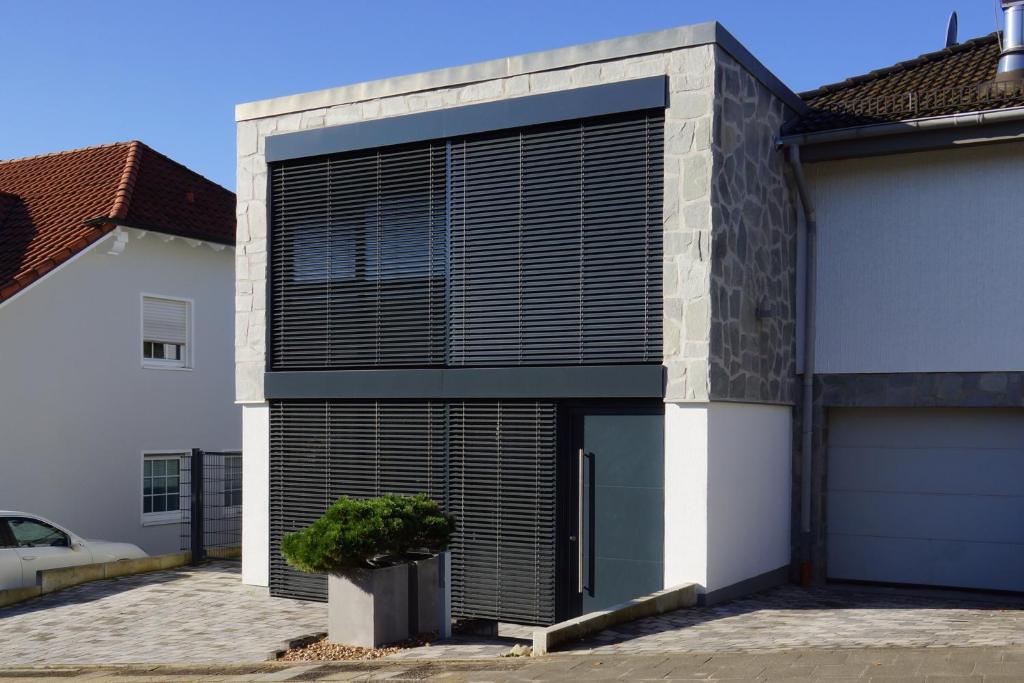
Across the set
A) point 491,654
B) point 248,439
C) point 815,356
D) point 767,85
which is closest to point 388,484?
point 248,439

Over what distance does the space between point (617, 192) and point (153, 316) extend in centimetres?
1094

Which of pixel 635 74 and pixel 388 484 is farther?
pixel 388 484

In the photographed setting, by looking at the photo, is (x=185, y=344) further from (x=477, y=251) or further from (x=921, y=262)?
(x=921, y=262)

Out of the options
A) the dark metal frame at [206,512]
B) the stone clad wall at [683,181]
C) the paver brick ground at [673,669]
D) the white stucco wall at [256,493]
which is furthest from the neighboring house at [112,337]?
the stone clad wall at [683,181]

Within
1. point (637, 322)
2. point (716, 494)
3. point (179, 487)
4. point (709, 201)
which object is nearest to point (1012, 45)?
point (709, 201)

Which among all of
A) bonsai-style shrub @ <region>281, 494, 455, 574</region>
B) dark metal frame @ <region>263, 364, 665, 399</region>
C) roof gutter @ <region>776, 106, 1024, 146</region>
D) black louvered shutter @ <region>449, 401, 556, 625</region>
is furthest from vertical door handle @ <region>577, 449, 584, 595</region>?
roof gutter @ <region>776, 106, 1024, 146</region>

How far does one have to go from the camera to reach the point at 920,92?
14.0m

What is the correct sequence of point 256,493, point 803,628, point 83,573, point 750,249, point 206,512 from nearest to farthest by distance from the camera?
point 803,628, point 750,249, point 256,493, point 83,573, point 206,512

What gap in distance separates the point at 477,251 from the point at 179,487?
10008 mm

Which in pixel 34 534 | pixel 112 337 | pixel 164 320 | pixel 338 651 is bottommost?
pixel 338 651

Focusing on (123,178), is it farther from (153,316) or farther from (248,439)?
(248,439)

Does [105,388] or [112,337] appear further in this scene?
[112,337]

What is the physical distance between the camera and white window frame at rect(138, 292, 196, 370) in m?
20.1

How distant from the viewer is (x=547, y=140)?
12977mm
